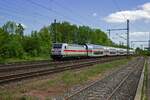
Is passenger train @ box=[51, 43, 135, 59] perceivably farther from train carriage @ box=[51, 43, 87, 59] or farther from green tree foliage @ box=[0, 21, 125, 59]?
green tree foliage @ box=[0, 21, 125, 59]

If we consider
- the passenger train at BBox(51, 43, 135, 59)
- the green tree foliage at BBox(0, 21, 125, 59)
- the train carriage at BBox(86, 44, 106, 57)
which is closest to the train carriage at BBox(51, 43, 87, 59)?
the passenger train at BBox(51, 43, 135, 59)

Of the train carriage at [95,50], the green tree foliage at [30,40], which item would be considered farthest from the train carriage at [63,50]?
the train carriage at [95,50]

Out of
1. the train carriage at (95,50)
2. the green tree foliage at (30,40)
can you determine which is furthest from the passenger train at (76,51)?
the green tree foliage at (30,40)

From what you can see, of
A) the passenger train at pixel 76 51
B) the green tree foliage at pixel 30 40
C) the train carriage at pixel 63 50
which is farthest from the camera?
the green tree foliage at pixel 30 40

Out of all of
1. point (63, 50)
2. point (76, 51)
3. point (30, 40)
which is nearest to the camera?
point (63, 50)

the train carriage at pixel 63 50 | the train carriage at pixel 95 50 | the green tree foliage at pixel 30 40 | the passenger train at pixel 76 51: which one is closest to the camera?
the train carriage at pixel 63 50

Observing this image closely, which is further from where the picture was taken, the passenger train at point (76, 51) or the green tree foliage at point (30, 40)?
the green tree foliage at point (30, 40)

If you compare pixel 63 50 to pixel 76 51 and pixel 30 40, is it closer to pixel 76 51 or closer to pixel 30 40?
pixel 76 51

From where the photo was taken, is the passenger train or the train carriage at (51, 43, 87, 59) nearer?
the train carriage at (51, 43, 87, 59)

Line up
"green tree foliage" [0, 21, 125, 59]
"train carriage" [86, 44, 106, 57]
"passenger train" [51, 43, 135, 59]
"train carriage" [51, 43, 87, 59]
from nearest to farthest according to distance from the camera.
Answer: "train carriage" [51, 43, 87, 59]
"passenger train" [51, 43, 135, 59]
"green tree foliage" [0, 21, 125, 59]
"train carriage" [86, 44, 106, 57]

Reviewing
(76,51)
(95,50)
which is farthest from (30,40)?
(76,51)

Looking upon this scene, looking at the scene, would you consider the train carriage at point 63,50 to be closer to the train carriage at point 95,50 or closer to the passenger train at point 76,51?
the passenger train at point 76,51

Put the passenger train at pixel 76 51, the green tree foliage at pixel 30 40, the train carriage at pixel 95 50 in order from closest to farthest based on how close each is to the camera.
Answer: the passenger train at pixel 76 51 → the green tree foliage at pixel 30 40 → the train carriage at pixel 95 50

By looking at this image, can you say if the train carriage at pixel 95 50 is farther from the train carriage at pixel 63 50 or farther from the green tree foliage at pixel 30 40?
the train carriage at pixel 63 50
